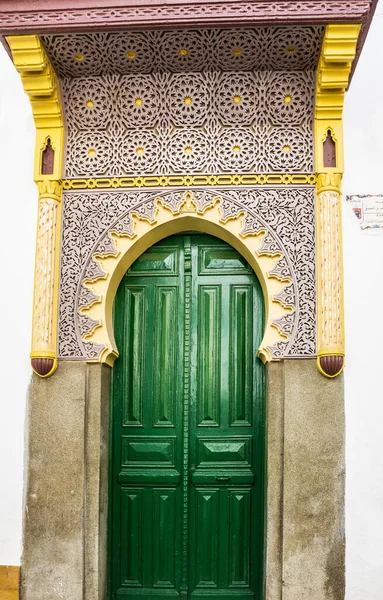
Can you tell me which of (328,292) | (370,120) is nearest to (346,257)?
(328,292)

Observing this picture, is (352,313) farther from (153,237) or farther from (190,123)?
(190,123)

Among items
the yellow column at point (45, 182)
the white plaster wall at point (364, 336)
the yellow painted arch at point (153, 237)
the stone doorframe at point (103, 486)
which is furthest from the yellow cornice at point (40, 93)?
the white plaster wall at point (364, 336)

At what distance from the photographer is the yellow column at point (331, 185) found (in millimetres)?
4520

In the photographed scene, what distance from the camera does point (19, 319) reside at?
4.91 metres

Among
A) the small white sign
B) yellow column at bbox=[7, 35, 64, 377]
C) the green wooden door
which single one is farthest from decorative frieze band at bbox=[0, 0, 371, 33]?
the green wooden door

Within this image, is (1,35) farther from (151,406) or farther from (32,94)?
(151,406)

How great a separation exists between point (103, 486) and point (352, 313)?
2056 millimetres

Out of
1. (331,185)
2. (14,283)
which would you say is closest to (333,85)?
(331,185)

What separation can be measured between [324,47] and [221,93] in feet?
2.52

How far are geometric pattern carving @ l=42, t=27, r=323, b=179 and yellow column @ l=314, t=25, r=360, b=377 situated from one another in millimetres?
109

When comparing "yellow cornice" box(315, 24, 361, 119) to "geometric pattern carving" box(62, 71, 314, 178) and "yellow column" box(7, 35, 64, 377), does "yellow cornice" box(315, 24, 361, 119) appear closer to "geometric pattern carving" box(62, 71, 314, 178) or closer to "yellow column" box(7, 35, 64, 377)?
"geometric pattern carving" box(62, 71, 314, 178)

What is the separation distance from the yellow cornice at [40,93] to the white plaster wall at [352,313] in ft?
0.46

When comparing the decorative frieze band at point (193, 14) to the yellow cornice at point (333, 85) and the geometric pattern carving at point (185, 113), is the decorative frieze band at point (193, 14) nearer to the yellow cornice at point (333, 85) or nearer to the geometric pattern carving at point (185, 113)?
the yellow cornice at point (333, 85)

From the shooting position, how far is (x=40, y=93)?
4824mm
